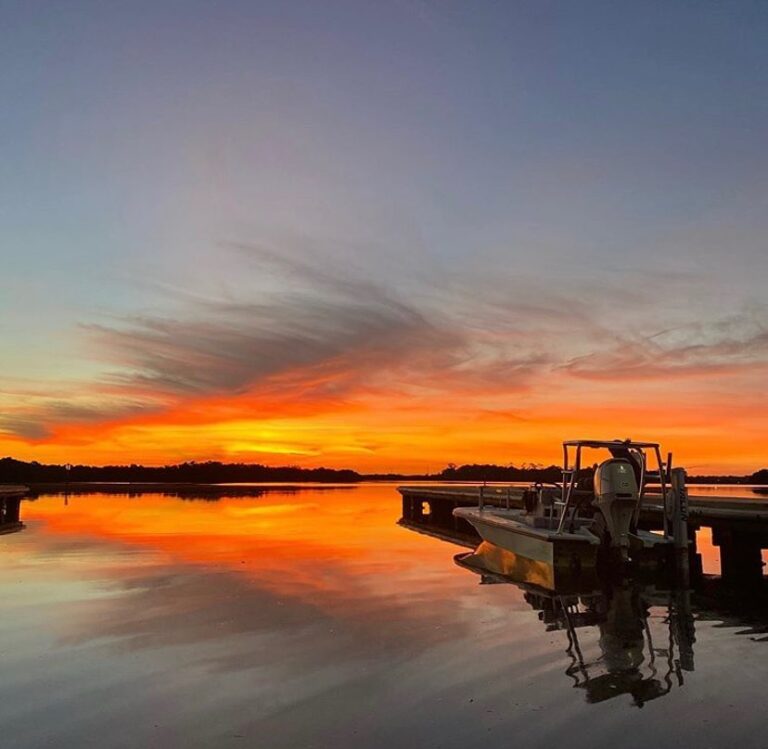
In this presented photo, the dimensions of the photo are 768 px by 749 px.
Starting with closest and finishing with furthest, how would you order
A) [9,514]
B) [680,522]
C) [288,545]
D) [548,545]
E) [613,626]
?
[613,626], [548,545], [680,522], [288,545], [9,514]

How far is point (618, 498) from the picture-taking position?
54.5ft

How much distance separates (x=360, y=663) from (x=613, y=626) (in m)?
4.89

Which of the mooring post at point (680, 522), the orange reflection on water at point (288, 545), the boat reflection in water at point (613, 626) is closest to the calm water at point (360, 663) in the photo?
the boat reflection in water at point (613, 626)

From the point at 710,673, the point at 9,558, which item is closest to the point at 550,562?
the point at 710,673

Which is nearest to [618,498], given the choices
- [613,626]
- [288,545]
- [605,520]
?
[605,520]

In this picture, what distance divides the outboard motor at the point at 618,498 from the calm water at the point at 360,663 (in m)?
1.36

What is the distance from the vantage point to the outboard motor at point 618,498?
16.6 metres

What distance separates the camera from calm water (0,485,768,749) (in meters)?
6.98

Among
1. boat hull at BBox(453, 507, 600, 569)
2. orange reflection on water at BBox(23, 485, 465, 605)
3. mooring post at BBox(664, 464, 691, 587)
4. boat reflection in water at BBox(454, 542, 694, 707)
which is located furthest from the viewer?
orange reflection on water at BBox(23, 485, 465, 605)

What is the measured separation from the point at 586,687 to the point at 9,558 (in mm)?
20389

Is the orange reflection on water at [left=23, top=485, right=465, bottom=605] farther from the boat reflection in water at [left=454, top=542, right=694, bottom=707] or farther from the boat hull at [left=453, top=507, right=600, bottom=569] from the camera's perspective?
the boat reflection in water at [left=454, top=542, right=694, bottom=707]

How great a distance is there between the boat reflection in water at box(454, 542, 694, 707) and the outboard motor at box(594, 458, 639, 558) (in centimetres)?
113

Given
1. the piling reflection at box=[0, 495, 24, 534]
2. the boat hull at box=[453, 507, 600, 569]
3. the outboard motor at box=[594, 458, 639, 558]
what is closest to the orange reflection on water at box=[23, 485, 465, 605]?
the piling reflection at box=[0, 495, 24, 534]

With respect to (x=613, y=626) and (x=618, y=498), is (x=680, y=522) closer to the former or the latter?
(x=618, y=498)
